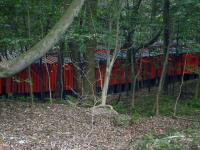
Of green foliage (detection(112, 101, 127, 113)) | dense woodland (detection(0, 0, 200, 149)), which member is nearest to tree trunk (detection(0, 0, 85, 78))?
dense woodland (detection(0, 0, 200, 149))

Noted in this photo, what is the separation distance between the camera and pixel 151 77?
17781 mm

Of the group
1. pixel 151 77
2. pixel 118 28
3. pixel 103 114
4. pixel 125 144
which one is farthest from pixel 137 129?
pixel 151 77

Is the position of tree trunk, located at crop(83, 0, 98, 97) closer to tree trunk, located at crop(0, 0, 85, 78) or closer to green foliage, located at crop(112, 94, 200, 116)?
green foliage, located at crop(112, 94, 200, 116)

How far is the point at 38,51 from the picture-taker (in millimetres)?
8047

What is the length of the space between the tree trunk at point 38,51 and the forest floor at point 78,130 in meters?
1.20

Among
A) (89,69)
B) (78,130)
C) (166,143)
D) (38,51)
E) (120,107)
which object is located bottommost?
(120,107)

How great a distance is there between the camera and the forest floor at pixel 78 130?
780 centimetres

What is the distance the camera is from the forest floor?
7.80 metres

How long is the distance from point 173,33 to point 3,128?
5175mm

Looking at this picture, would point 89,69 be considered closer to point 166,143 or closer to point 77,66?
point 77,66

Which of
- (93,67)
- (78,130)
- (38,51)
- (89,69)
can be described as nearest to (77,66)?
(89,69)

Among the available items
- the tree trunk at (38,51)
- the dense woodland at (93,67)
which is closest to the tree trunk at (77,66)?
the dense woodland at (93,67)

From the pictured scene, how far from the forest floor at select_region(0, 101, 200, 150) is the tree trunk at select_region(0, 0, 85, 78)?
120cm

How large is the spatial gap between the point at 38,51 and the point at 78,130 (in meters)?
1.83
